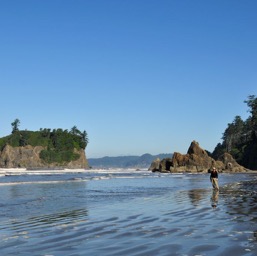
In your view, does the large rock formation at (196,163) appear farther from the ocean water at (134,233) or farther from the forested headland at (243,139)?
the ocean water at (134,233)

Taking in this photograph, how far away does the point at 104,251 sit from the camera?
852 cm

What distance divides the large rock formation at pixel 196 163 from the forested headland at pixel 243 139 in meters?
11.8

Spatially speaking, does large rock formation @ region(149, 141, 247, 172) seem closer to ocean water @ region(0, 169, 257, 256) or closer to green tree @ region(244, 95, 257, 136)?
green tree @ region(244, 95, 257, 136)

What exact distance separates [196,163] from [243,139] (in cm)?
5993

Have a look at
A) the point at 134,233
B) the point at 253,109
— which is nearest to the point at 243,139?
the point at 253,109

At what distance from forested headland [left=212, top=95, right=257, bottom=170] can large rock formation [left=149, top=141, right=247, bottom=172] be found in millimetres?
11761

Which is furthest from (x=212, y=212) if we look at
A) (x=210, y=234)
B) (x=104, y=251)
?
(x=104, y=251)

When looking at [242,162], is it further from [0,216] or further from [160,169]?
[0,216]

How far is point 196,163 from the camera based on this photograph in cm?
10694

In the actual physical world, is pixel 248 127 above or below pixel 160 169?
above

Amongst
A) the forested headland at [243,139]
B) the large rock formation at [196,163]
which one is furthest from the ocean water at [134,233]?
the forested headland at [243,139]

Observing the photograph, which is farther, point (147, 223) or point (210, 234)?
point (147, 223)

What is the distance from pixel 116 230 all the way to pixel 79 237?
4.68 feet

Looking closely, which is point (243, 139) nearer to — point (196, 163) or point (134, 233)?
point (196, 163)
